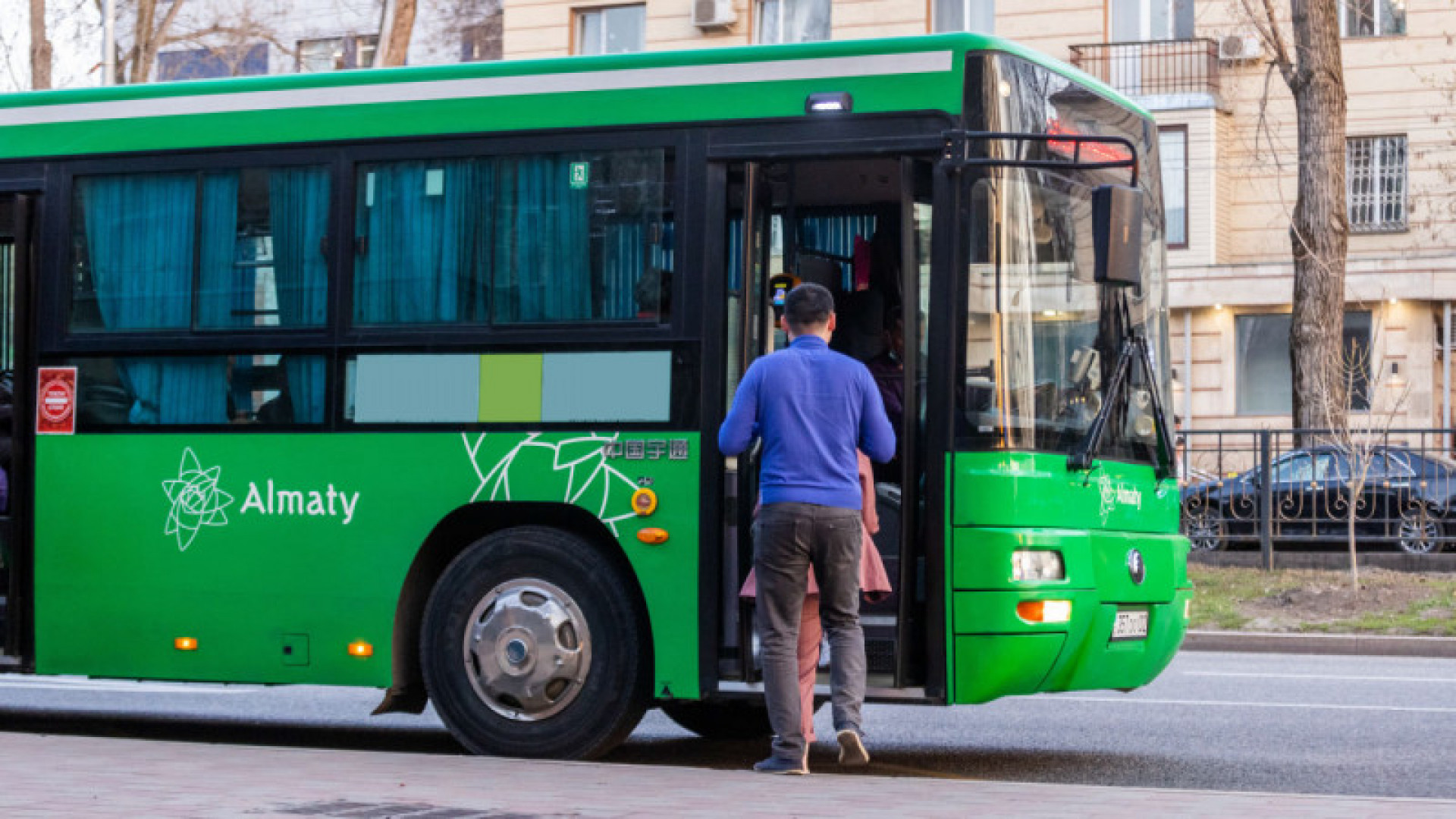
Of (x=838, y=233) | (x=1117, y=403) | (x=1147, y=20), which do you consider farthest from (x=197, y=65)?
(x=1117, y=403)

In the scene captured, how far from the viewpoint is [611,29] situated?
40000 mm

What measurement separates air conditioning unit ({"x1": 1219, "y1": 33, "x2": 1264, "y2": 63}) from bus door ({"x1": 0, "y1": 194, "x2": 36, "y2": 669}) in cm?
2810

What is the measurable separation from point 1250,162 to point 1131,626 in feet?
93.1

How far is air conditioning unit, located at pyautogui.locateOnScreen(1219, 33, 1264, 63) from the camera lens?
3619 centimetres

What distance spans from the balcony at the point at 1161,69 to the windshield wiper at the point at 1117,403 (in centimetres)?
2699

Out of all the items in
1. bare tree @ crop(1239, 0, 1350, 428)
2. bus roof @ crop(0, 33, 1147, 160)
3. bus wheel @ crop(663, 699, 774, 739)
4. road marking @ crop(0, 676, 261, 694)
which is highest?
bare tree @ crop(1239, 0, 1350, 428)

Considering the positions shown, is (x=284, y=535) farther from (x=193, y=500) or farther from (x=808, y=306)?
(x=808, y=306)

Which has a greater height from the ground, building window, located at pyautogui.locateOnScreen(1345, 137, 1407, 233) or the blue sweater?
building window, located at pyautogui.locateOnScreen(1345, 137, 1407, 233)

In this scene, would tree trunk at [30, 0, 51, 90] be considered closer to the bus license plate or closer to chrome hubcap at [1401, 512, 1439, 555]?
chrome hubcap at [1401, 512, 1439, 555]

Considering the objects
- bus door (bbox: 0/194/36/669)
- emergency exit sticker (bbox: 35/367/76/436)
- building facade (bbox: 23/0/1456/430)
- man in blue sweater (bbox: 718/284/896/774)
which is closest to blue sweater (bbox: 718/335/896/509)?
man in blue sweater (bbox: 718/284/896/774)

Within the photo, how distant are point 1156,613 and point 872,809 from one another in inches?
118

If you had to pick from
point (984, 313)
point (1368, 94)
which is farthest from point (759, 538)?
point (1368, 94)

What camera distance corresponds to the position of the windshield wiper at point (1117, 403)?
9398mm

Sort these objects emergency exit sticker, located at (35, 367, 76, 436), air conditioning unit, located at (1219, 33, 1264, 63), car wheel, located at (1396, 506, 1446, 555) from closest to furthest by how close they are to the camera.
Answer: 1. emergency exit sticker, located at (35, 367, 76, 436)
2. car wheel, located at (1396, 506, 1446, 555)
3. air conditioning unit, located at (1219, 33, 1264, 63)
